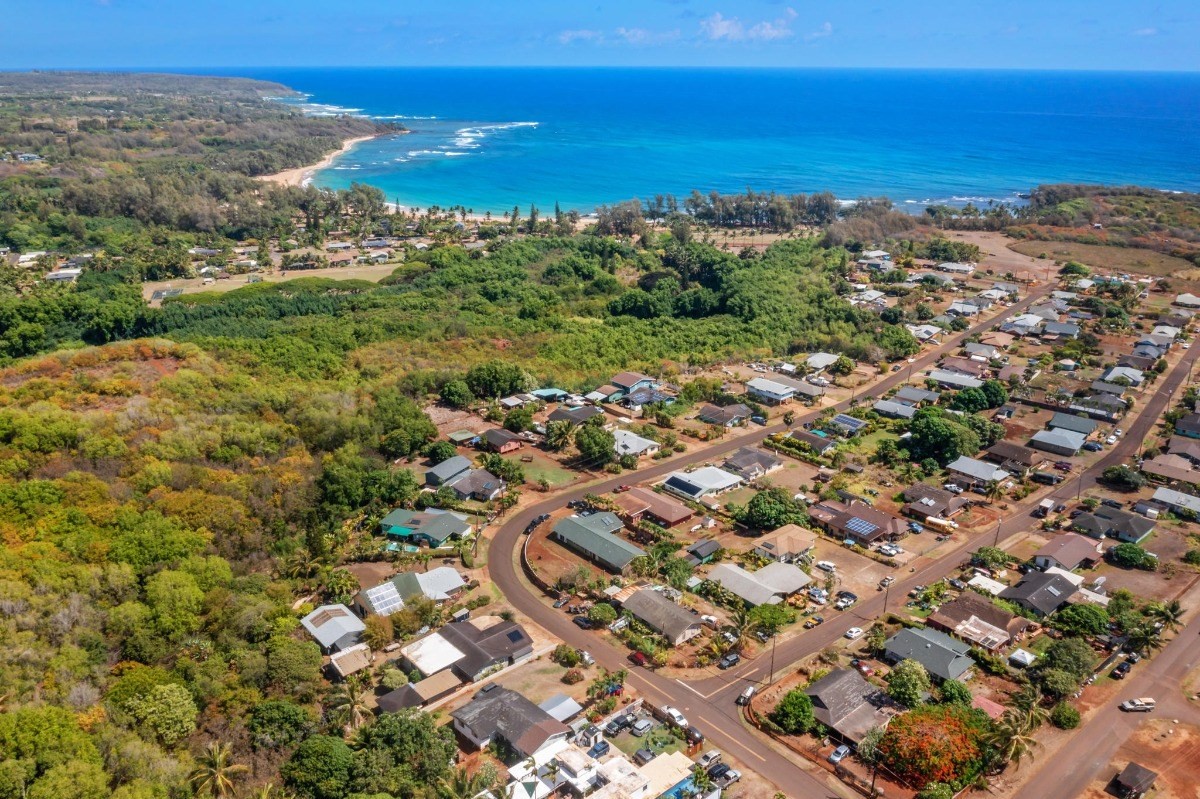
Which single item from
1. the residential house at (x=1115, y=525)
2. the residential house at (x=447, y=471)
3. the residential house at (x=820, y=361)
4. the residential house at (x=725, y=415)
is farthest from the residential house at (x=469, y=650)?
the residential house at (x=820, y=361)

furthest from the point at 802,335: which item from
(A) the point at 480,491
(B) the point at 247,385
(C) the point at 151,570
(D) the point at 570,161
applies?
(D) the point at 570,161

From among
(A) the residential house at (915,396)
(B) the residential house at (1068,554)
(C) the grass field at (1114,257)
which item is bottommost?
(B) the residential house at (1068,554)

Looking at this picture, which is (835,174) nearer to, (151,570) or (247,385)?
(247,385)

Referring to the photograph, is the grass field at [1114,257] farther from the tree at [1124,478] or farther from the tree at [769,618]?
the tree at [769,618]

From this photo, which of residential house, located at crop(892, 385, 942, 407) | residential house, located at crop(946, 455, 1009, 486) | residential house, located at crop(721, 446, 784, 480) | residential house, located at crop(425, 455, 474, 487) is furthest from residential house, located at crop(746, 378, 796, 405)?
residential house, located at crop(425, 455, 474, 487)

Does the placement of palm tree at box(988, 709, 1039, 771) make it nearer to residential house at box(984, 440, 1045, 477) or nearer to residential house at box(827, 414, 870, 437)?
residential house at box(984, 440, 1045, 477)

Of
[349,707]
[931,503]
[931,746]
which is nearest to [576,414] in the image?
[931,503]
